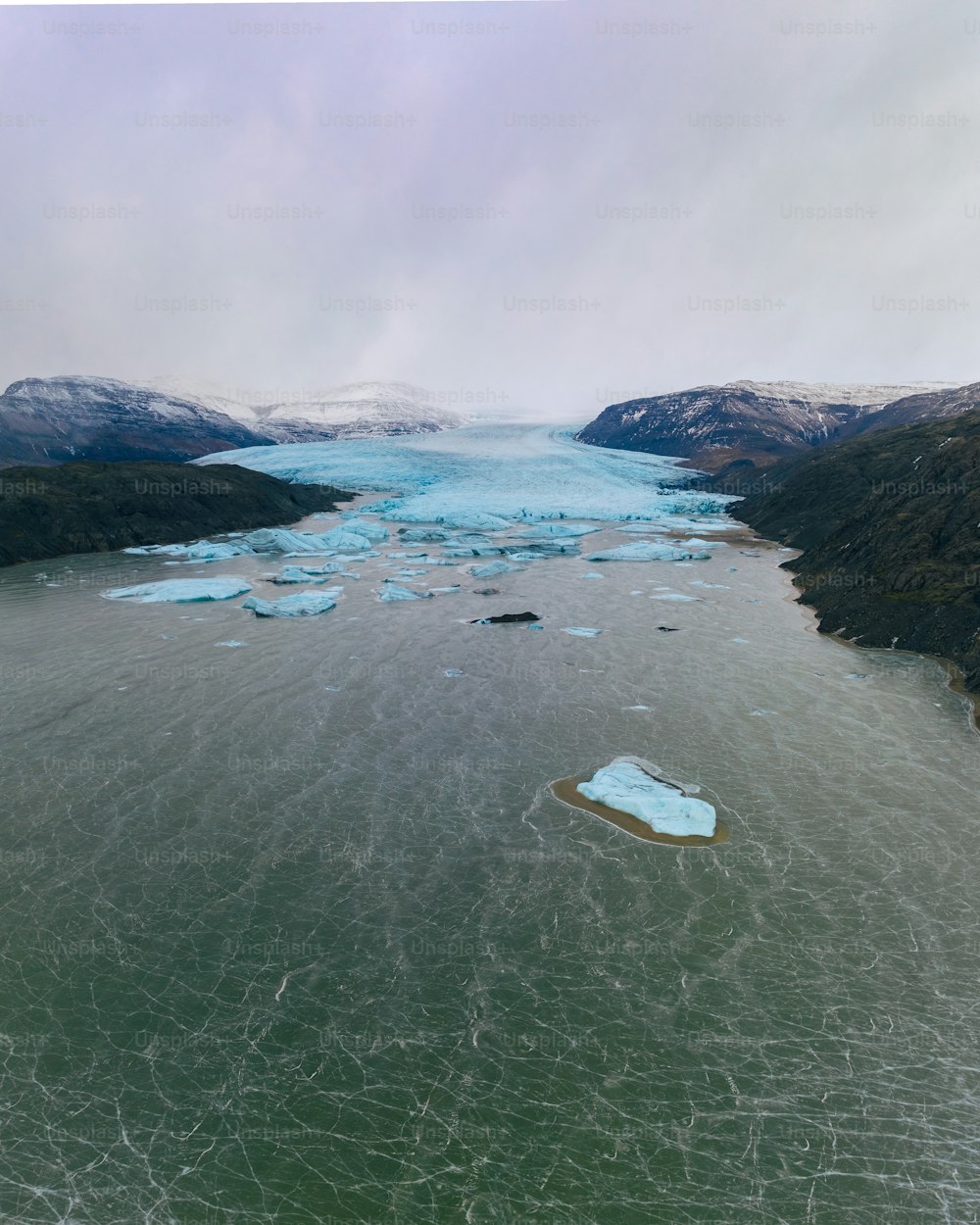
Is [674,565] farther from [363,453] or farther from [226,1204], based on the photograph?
[363,453]

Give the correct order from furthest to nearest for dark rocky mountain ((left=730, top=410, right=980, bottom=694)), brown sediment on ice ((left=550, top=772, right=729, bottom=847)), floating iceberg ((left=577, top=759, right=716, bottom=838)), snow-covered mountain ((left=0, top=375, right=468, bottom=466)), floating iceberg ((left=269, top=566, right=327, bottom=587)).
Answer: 1. snow-covered mountain ((left=0, top=375, right=468, bottom=466))
2. floating iceberg ((left=269, top=566, right=327, bottom=587))
3. dark rocky mountain ((left=730, top=410, right=980, bottom=694))
4. floating iceberg ((left=577, top=759, right=716, bottom=838))
5. brown sediment on ice ((left=550, top=772, right=729, bottom=847))

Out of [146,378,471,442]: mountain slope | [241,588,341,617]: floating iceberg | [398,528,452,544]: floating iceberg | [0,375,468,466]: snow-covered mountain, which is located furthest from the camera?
[146,378,471,442]: mountain slope

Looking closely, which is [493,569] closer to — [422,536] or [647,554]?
[647,554]

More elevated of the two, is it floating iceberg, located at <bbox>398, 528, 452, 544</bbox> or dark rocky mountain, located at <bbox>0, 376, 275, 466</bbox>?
dark rocky mountain, located at <bbox>0, 376, 275, 466</bbox>

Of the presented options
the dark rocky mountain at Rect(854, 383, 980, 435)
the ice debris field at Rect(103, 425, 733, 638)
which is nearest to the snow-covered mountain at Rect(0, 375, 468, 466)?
the ice debris field at Rect(103, 425, 733, 638)

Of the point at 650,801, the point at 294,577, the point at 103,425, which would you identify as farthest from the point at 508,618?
the point at 103,425

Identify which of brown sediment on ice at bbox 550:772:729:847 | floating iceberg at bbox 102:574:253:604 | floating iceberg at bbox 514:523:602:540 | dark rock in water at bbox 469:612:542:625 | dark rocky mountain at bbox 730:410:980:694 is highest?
dark rocky mountain at bbox 730:410:980:694

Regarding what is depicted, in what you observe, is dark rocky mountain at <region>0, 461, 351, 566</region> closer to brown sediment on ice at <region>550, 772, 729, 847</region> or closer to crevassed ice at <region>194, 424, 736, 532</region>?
crevassed ice at <region>194, 424, 736, 532</region>
